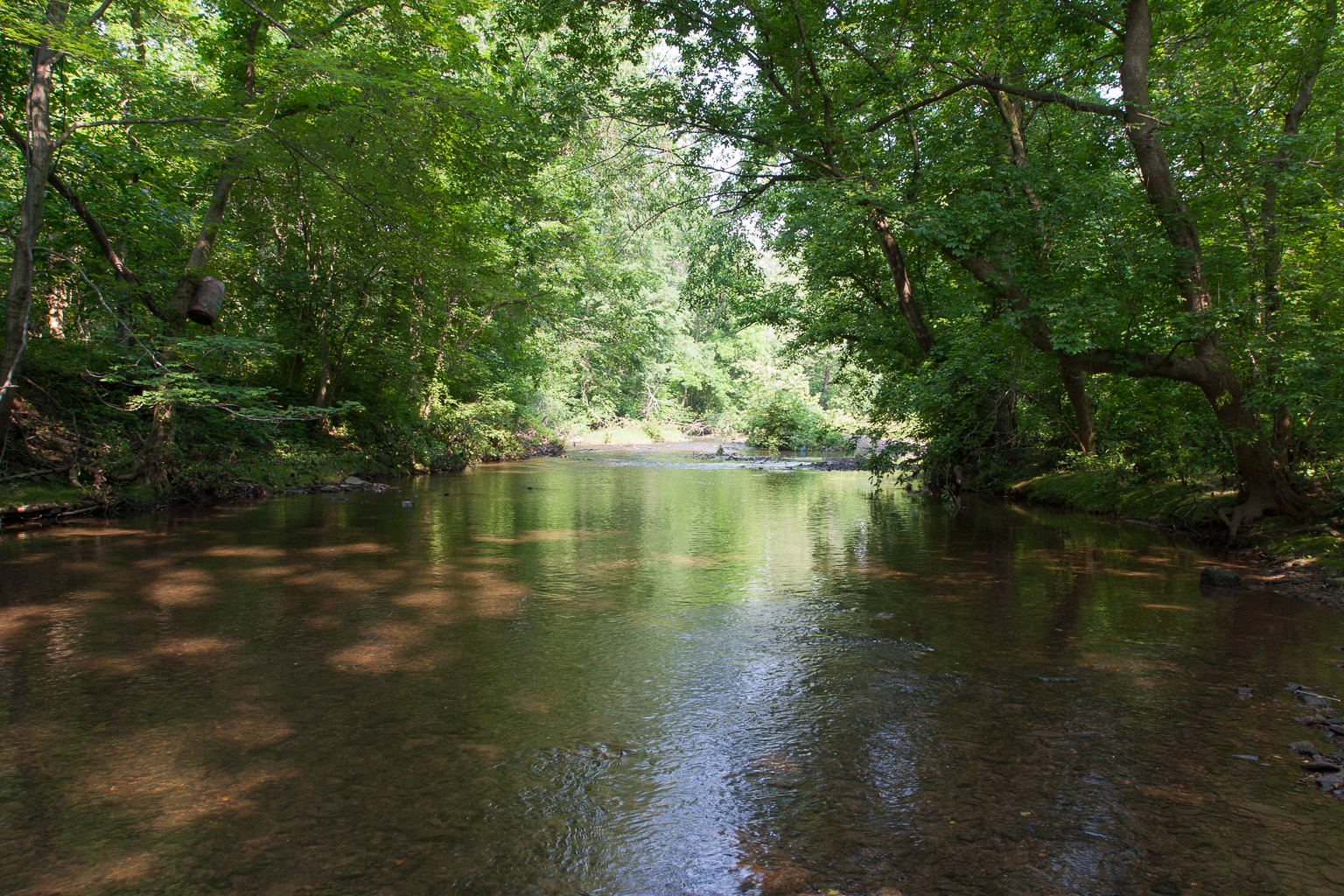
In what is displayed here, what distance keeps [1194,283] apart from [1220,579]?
11.6 ft

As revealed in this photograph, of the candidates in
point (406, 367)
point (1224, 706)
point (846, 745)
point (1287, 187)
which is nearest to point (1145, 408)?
point (1287, 187)

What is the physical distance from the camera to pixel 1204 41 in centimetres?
1077

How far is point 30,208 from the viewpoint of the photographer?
8.84 metres

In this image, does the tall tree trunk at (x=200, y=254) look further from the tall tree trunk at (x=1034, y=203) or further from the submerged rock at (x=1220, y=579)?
the submerged rock at (x=1220, y=579)

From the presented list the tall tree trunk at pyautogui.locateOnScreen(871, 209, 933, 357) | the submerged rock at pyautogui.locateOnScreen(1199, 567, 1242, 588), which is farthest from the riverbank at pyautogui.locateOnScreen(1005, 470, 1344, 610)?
the tall tree trunk at pyautogui.locateOnScreen(871, 209, 933, 357)

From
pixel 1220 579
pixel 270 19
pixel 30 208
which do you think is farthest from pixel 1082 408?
pixel 30 208

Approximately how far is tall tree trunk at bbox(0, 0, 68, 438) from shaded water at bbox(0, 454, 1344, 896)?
7.67 feet

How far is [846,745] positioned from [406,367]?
1775 cm

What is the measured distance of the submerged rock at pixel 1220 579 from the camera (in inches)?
312

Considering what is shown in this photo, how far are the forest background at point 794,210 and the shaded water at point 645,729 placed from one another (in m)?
3.16

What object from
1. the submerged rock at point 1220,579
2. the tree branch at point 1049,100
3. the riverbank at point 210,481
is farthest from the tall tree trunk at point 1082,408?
the riverbank at point 210,481

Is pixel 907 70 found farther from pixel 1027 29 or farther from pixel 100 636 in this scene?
pixel 100 636

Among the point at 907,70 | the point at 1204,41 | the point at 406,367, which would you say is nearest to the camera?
the point at 1204,41

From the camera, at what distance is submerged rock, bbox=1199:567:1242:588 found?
312 inches
